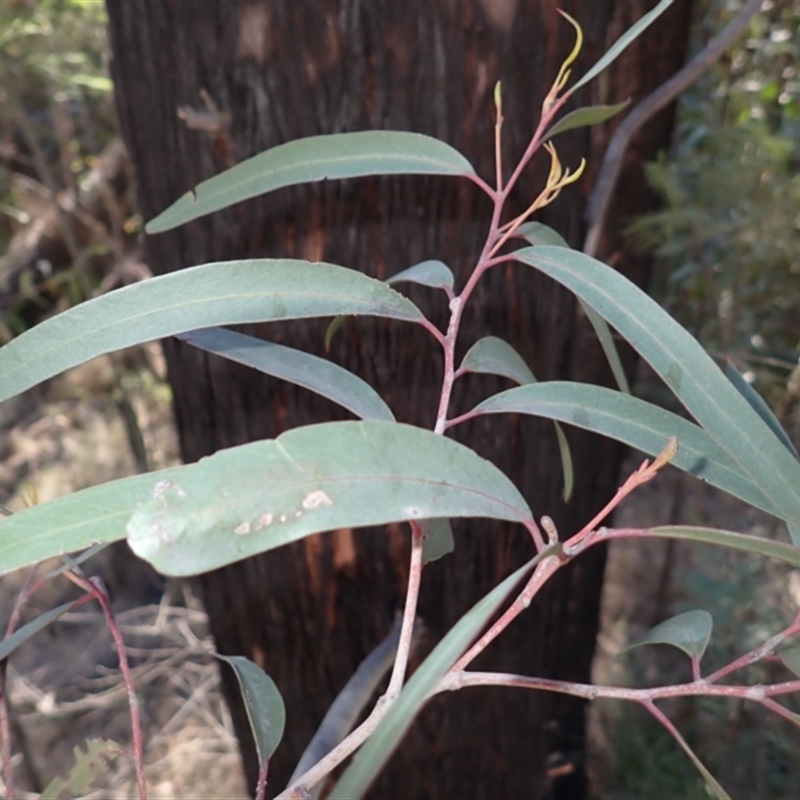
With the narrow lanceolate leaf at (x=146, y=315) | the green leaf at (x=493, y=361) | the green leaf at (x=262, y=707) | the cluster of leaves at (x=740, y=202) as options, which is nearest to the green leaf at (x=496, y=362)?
the green leaf at (x=493, y=361)

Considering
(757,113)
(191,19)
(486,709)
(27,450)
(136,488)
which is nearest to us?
(136,488)

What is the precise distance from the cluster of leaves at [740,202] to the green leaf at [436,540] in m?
0.61

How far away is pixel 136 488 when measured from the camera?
0.30 metres

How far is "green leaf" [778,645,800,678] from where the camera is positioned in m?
0.37

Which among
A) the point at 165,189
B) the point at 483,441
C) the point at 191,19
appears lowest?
the point at 483,441

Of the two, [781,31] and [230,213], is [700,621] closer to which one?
[230,213]

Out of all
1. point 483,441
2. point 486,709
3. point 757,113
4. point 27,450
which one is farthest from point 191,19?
point 27,450

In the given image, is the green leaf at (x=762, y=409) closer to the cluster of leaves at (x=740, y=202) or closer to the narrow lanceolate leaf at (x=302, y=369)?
the narrow lanceolate leaf at (x=302, y=369)

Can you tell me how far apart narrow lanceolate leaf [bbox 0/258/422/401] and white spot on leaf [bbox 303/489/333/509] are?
13 cm

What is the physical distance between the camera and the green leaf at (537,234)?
47 centimetres

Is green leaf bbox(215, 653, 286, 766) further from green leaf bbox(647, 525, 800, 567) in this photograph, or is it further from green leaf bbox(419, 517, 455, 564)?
green leaf bbox(647, 525, 800, 567)

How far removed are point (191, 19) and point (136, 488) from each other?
461mm

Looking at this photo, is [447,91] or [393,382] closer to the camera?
[447,91]

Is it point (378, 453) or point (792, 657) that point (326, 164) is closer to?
point (378, 453)
